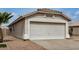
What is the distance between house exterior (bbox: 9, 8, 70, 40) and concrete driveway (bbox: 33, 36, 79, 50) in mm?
170

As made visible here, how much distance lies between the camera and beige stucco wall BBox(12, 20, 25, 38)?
222 inches

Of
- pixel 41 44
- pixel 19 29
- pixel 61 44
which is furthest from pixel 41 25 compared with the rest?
pixel 61 44

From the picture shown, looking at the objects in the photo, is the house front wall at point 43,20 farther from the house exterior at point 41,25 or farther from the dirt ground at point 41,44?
the dirt ground at point 41,44

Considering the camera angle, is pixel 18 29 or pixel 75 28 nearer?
pixel 75 28

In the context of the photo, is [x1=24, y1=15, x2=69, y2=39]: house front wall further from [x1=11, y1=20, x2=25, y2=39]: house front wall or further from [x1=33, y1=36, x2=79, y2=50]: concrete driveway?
[x1=33, y1=36, x2=79, y2=50]: concrete driveway

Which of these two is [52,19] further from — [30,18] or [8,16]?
[8,16]

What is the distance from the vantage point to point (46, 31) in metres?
5.70

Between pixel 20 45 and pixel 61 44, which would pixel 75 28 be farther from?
pixel 20 45

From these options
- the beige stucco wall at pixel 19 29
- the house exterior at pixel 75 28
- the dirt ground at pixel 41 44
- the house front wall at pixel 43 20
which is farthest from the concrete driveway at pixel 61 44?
the beige stucco wall at pixel 19 29

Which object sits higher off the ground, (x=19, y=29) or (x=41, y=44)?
(x=19, y=29)

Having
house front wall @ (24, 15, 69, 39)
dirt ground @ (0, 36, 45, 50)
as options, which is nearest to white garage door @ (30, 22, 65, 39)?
house front wall @ (24, 15, 69, 39)

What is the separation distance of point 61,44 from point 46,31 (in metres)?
0.74
